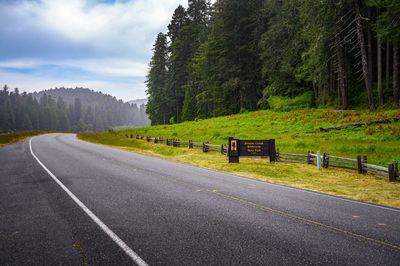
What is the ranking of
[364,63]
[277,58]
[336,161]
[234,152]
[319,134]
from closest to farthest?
1. [336,161]
2. [234,152]
3. [319,134]
4. [364,63]
5. [277,58]

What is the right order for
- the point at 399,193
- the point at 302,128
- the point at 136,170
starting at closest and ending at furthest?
the point at 399,193 < the point at 136,170 < the point at 302,128

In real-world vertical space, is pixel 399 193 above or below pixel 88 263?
below

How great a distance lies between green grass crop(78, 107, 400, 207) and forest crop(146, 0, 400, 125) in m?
5.12

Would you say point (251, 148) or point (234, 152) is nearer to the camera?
point (234, 152)

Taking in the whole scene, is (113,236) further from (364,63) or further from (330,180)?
(364,63)

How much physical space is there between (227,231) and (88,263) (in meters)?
2.71

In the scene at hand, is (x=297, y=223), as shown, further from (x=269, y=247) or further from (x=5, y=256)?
(x=5, y=256)

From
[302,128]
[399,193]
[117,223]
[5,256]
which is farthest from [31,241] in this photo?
[302,128]

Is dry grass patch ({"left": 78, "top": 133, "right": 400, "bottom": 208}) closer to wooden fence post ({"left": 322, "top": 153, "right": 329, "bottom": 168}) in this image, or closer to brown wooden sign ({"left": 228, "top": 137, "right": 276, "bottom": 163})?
wooden fence post ({"left": 322, "top": 153, "right": 329, "bottom": 168})

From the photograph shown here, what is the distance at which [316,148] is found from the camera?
1708 centimetres

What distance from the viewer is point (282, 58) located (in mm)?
33594

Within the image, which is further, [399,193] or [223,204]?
[399,193]

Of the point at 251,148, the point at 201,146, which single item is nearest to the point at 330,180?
the point at 251,148

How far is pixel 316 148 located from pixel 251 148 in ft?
19.7
